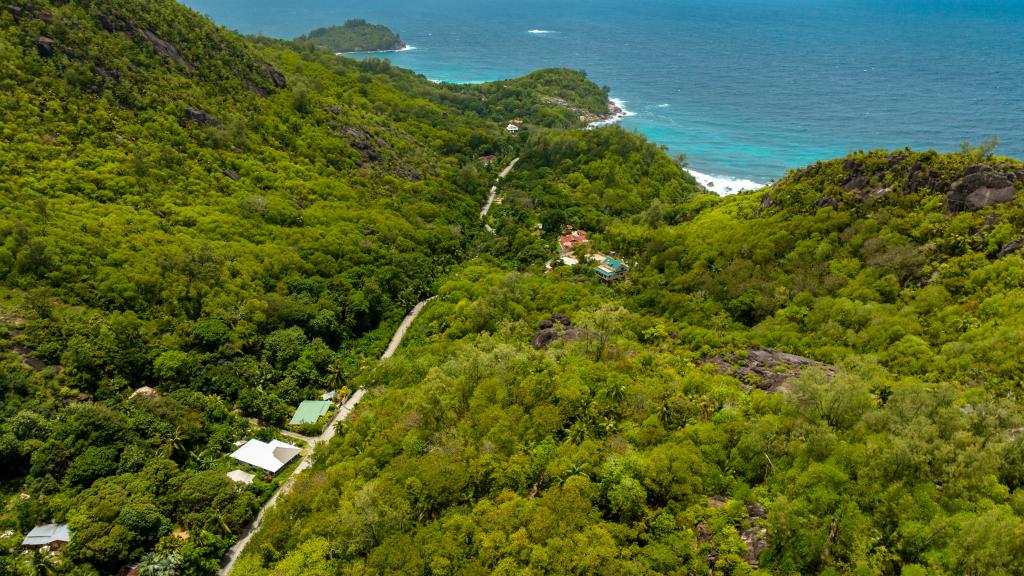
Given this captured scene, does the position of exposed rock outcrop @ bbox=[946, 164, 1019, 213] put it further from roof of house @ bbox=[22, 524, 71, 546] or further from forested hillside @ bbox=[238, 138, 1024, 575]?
roof of house @ bbox=[22, 524, 71, 546]

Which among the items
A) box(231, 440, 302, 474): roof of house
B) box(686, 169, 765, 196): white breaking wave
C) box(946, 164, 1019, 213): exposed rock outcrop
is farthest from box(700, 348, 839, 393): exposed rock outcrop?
box(686, 169, 765, 196): white breaking wave

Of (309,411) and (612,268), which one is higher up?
(612,268)

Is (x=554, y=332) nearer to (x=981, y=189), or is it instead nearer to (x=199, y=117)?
(x=981, y=189)

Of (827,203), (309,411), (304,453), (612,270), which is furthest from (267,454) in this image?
(827,203)

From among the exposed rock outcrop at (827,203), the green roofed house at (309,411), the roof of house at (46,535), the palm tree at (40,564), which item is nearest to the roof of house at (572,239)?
the exposed rock outcrop at (827,203)

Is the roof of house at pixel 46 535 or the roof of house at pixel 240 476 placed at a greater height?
the roof of house at pixel 240 476

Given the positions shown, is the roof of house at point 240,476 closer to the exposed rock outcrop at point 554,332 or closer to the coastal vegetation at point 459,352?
the coastal vegetation at point 459,352

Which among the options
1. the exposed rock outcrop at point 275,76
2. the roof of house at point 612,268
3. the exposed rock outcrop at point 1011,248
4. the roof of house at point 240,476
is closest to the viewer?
the exposed rock outcrop at point 1011,248

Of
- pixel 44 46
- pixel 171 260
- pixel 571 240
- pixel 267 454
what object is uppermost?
pixel 44 46
